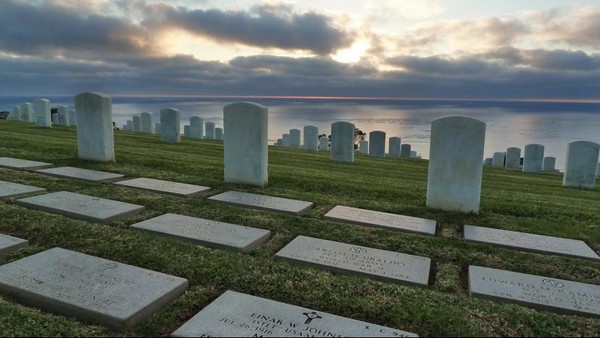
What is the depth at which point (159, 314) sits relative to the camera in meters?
2.54

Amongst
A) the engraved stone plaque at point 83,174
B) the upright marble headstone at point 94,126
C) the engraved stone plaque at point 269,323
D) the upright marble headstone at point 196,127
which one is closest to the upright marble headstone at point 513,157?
the upright marble headstone at point 196,127

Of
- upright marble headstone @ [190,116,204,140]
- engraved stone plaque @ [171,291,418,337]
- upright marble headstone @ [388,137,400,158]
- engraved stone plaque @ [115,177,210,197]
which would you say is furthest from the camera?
upright marble headstone @ [190,116,204,140]

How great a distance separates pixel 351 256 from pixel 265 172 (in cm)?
312

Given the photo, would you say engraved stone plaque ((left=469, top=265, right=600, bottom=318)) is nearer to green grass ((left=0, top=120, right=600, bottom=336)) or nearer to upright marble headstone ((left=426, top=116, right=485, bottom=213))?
green grass ((left=0, top=120, right=600, bottom=336))

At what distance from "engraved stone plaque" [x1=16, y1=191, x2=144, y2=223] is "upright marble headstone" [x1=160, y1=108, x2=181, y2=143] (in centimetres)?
814

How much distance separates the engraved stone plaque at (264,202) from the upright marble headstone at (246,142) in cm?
72

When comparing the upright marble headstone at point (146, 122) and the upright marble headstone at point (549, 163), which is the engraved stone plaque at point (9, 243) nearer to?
the upright marble headstone at point (146, 122)

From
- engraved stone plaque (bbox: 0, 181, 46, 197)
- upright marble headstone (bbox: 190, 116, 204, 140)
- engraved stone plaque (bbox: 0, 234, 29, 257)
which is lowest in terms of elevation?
engraved stone plaque (bbox: 0, 234, 29, 257)

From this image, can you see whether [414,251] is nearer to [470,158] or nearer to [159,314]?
[470,158]

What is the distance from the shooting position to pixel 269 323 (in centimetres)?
239

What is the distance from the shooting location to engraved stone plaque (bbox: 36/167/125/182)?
6.06 metres

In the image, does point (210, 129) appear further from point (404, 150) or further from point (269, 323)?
point (269, 323)

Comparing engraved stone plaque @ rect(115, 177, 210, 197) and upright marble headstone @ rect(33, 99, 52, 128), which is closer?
engraved stone plaque @ rect(115, 177, 210, 197)

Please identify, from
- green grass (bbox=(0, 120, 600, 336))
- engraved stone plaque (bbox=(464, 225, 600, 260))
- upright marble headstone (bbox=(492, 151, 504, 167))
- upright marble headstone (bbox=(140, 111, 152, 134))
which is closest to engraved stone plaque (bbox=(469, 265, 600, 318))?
green grass (bbox=(0, 120, 600, 336))
